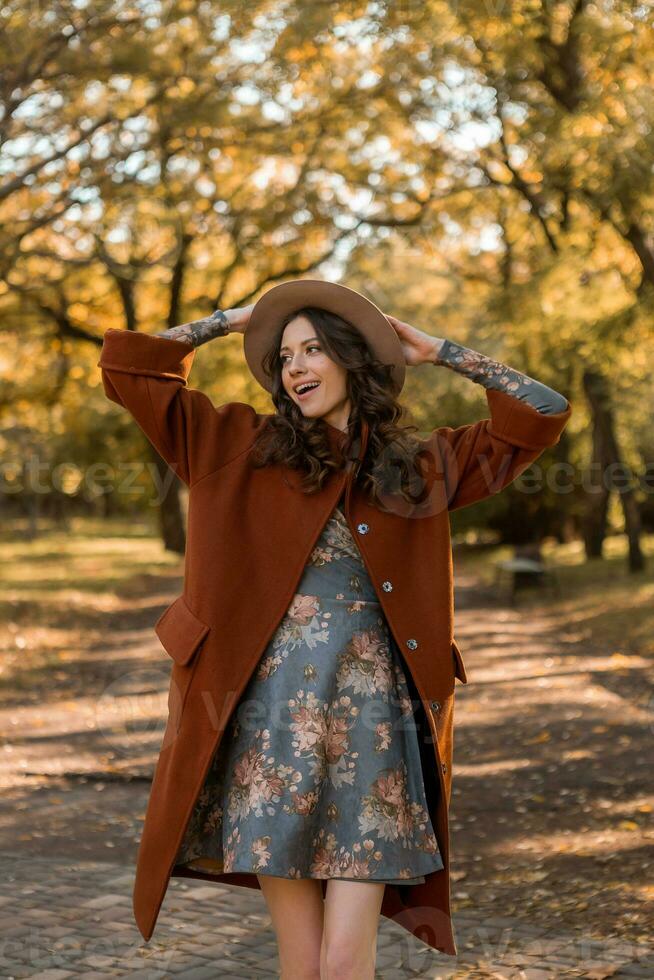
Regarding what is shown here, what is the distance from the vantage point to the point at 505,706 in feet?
37.6

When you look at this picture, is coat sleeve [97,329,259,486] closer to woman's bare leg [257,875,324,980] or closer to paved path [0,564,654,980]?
woman's bare leg [257,875,324,980]

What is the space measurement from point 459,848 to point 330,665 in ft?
12.6

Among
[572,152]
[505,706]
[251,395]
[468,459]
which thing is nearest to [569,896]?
[468,459]

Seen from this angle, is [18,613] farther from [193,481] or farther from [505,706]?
[193,481]

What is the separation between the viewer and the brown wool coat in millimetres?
3385

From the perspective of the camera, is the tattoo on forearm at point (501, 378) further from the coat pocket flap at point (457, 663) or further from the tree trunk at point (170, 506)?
the tree trunk at point (170, 506)

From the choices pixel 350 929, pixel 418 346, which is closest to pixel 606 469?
pixel 418 346

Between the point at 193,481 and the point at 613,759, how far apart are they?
246 inches

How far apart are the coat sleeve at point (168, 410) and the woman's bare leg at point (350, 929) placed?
1.11 m

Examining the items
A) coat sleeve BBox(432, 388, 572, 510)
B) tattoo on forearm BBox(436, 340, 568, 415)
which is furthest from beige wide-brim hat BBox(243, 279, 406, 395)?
coat sleeve BBox(432, 388, 572, 510)

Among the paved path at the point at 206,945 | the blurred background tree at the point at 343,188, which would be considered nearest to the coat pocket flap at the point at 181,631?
the paved path at the point at 206,945

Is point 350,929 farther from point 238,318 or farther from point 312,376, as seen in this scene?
point 238,318

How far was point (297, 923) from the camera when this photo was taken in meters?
3.38

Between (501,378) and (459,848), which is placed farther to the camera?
(459,848)
